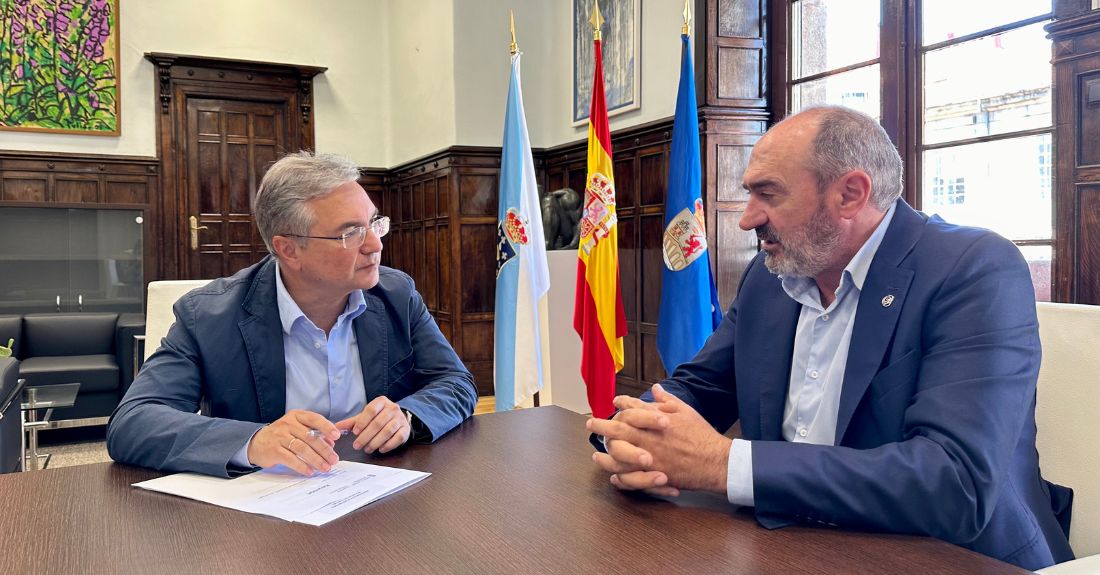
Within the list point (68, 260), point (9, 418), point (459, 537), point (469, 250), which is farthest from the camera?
point (68, 260)

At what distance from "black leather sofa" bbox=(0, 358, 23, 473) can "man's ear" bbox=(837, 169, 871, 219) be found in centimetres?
284

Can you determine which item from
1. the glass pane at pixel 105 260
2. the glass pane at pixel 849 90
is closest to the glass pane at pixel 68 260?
the glass pane at pixel 105 260

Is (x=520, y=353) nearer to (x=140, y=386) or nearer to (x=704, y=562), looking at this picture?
(x=140, y=386)

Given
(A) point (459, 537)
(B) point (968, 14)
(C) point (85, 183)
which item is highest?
(B) point (968, 14)

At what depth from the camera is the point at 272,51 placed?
27.2 ft

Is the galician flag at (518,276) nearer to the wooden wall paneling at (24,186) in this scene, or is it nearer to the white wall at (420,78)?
the white wall at (420,78)

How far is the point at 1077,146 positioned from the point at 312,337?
9.14 feet

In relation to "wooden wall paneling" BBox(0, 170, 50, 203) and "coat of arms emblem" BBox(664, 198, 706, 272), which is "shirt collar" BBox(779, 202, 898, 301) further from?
"wooden wall paneling" BBox(0, 170, 50, 203)

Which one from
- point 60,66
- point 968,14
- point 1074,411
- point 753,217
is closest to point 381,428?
point 753,217

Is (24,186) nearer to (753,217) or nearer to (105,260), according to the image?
(105,260)

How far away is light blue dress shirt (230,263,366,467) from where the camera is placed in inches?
72.0

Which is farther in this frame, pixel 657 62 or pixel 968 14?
pixel 657 62

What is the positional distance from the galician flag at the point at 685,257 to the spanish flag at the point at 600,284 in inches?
10.1

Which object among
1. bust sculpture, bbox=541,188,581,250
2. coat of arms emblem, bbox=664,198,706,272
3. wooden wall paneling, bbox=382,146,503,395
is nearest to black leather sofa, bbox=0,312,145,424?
wooden wall paneling, bbox=382,146,503,395
